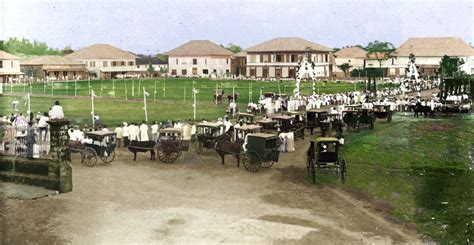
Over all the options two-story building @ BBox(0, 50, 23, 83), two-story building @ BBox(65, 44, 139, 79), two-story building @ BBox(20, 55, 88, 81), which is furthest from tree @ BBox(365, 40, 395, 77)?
two-story building @ BBox(0, 50, 23, 83)

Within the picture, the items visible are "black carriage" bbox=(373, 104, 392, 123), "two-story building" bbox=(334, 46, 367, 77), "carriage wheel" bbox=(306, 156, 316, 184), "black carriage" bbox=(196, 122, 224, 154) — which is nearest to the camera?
"carriage wheel" bbox=(306, 156, 316, 184)

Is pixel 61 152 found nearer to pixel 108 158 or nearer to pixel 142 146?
pixel 108 158

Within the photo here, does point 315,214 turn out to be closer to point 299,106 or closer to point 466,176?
point 466,176

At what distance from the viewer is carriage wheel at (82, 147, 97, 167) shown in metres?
19.7

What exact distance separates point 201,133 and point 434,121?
16487mm

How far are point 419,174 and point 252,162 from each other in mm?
6118

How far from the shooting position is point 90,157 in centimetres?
1984

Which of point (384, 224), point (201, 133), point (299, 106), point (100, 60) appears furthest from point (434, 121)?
point (100, 60)

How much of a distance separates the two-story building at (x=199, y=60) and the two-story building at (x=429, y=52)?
27738 millimetres

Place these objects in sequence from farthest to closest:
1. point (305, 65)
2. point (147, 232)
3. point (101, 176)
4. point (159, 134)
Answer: point (305, 65) → point (159, 134) → point (101, 176) → point (147, 232)

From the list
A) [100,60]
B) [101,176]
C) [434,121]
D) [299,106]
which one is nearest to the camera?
[101,176]

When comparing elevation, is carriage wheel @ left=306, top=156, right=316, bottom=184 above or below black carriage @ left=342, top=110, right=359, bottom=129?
below

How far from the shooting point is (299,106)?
4003 cm

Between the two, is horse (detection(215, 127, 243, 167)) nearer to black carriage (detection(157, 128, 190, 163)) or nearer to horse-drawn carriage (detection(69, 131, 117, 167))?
black carriage (detection(157, 128, 190, 163))
